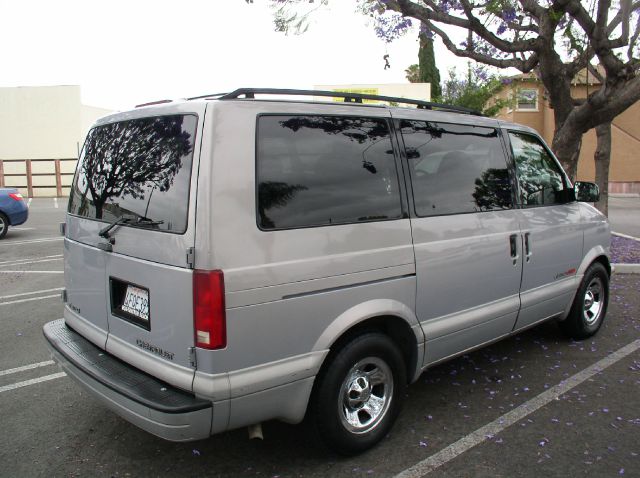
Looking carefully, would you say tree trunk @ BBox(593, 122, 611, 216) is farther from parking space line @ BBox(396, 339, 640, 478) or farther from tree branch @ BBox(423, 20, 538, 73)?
parking space line @ BBox(396, 339, 640, 478)

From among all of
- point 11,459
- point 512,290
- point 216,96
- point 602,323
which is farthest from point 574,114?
point 11,459

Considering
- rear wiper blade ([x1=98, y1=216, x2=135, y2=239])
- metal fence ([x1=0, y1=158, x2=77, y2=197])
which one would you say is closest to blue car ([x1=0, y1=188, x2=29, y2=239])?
rear wiper blade ([x1=98, y1=216, x2=135, y2=239])

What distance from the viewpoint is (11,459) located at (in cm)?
309

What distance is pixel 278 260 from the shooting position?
263 centimetres

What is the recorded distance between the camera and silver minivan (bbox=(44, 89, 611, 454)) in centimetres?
252

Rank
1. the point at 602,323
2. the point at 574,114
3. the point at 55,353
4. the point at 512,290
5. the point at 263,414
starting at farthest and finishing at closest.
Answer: the point at 574,114
the point at 602,323
the point at 512,290
the point at 55,353
the point at 263,414

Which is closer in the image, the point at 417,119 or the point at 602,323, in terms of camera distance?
the point at 417,119

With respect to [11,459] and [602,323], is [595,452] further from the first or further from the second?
[11,459]

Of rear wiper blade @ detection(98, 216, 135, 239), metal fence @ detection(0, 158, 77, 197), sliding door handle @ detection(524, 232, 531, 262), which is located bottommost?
sliding door handle @ detection(524, 232, 531, 262)

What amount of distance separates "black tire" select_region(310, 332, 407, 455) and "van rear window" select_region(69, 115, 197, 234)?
1.14 metres

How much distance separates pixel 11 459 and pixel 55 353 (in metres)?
0.63

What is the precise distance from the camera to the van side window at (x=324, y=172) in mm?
2709

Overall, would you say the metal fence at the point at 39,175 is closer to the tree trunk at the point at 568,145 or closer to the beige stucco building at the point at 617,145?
the beige stucco building at the point at 617,145

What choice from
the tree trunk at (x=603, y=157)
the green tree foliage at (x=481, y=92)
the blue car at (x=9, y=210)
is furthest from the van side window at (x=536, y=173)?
the blue car at (x=9, y=210)
